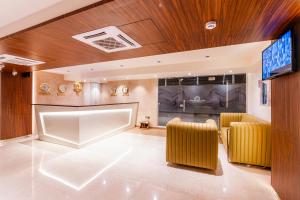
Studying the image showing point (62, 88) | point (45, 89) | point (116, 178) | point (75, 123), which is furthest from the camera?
point (62, 88)

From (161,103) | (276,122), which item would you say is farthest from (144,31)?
(161,103)

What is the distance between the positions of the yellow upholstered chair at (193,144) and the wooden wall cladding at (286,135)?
899mm

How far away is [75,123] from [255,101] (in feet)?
18.8

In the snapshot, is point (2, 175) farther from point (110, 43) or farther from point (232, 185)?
point (232, 185)

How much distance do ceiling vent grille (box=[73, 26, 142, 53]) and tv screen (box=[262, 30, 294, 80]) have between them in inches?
84.0

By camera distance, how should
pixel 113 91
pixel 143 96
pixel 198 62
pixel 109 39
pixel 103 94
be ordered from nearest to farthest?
1. pixel 109 39
2. pixel 198 62
3. pixel 143 96
4. pixel 113 91
5. pixel 103 94

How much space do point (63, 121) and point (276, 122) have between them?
5050 millimetres

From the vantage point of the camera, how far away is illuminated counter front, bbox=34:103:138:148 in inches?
166

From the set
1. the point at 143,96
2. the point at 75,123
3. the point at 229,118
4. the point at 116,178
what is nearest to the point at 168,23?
the point at 116,178

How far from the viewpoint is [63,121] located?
447 cm

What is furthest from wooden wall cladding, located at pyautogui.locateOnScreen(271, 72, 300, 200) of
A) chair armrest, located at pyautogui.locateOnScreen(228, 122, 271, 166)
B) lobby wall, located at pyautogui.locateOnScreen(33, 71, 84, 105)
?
lobby wall, located at pyautogui.locateOnScreen(33, 71, 84, 105)

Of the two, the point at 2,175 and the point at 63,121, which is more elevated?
the point at 63,121

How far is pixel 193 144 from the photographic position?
9.79ft

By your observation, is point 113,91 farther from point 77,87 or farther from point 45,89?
point 45,89
